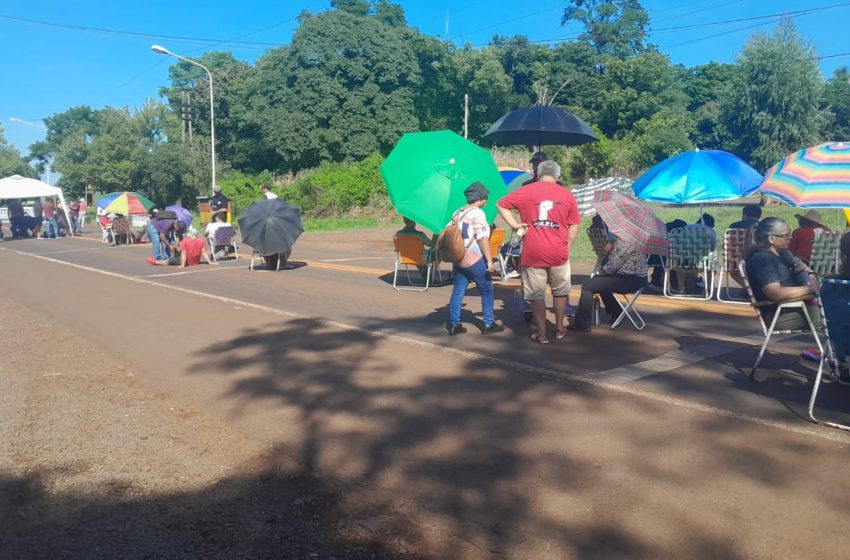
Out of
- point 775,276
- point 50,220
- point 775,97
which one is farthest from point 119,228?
point 775,97

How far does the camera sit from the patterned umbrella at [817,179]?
8.09 metres

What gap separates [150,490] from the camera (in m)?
4.40

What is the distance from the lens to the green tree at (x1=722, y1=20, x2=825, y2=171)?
44188mm

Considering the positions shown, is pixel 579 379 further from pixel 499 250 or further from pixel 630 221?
pixel 499 250

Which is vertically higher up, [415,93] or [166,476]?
[415,93]

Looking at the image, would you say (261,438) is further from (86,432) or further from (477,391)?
(477,391)

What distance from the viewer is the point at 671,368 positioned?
22.3 feet

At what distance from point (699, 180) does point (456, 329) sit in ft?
15.5

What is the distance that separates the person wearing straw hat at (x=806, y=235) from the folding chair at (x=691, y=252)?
111cm

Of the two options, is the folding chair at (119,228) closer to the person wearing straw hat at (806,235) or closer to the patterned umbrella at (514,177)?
the patterned umbrella at (514,177)

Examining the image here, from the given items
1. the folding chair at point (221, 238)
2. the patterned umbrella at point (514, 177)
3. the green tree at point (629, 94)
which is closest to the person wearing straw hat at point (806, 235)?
the patterned umbrella at point (514, 177)

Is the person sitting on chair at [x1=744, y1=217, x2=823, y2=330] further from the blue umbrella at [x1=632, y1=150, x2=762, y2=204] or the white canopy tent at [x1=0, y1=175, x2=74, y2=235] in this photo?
the white canopy tent at [x1=0, y1=175, x2=74, y2=235]

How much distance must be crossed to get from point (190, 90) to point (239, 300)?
54.7 meters

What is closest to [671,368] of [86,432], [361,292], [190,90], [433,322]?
[433,322]
